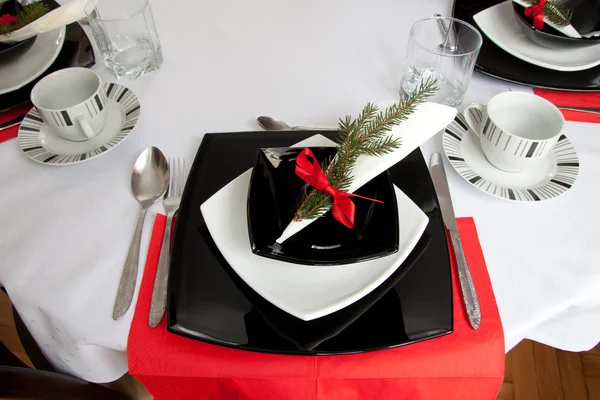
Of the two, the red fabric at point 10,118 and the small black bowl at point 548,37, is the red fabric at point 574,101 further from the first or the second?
the red fabric at point 10,118

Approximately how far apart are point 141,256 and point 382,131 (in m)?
0.32

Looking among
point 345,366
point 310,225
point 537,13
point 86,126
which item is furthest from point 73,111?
point 537,13

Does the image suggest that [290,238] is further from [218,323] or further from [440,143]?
[440,143]

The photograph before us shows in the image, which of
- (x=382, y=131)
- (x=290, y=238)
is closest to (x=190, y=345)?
(x=290, y=238)

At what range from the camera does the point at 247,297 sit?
1.66ft

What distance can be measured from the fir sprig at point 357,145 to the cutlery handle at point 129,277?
20cm

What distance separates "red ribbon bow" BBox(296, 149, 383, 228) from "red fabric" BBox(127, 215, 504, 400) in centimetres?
15

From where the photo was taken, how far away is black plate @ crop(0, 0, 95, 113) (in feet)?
2.37

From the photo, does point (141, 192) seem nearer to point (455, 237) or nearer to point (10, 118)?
point (10, 118)

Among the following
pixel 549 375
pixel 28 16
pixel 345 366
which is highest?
pixel 28 16

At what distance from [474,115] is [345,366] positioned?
396 millimetres

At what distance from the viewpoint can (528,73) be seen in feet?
2.49

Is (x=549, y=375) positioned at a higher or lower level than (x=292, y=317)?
Result: lower

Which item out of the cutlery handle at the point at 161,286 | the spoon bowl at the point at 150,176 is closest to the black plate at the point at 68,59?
the spoon bowl at the point at 150,176
